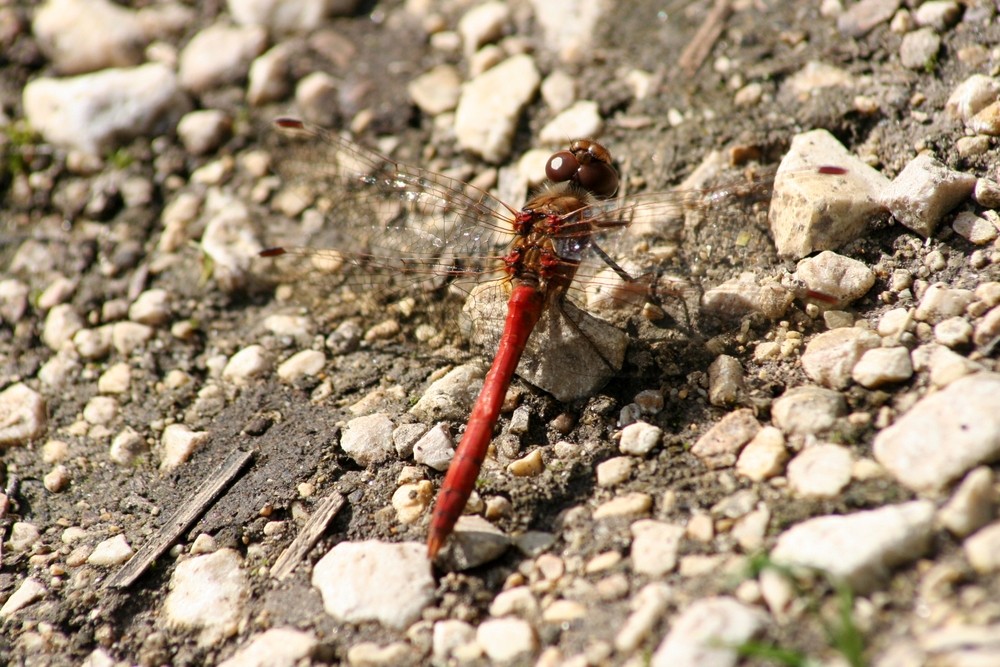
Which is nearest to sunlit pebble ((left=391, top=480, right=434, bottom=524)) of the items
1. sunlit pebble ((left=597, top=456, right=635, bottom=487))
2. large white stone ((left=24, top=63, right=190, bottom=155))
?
sunlit pebble ((left=597, top=456, right=635, bottom=487))

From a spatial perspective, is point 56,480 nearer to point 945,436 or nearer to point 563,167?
point 563,167

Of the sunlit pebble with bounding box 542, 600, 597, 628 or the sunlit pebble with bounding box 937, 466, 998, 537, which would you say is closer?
the sunlit pebble with bounding box 937, 466, 998, 537

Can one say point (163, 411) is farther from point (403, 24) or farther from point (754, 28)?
point (754, 28)

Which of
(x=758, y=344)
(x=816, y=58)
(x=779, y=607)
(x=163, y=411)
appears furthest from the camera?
(x=816, y=58)

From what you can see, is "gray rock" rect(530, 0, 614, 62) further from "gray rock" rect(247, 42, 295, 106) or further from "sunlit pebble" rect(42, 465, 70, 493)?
"sunlit pebble" rect(42, 465, 70, 493)

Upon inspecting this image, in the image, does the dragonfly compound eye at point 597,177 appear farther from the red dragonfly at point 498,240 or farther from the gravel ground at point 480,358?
the gravel ground at point 480,358

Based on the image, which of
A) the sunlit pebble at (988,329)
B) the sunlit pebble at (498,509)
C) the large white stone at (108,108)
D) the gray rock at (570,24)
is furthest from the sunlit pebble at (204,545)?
the gray rock at (570,24)

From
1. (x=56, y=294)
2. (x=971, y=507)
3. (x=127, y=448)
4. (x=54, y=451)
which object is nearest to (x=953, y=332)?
(x=971, y=507)

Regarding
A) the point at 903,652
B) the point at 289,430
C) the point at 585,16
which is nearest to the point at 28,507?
the point at 289,430
